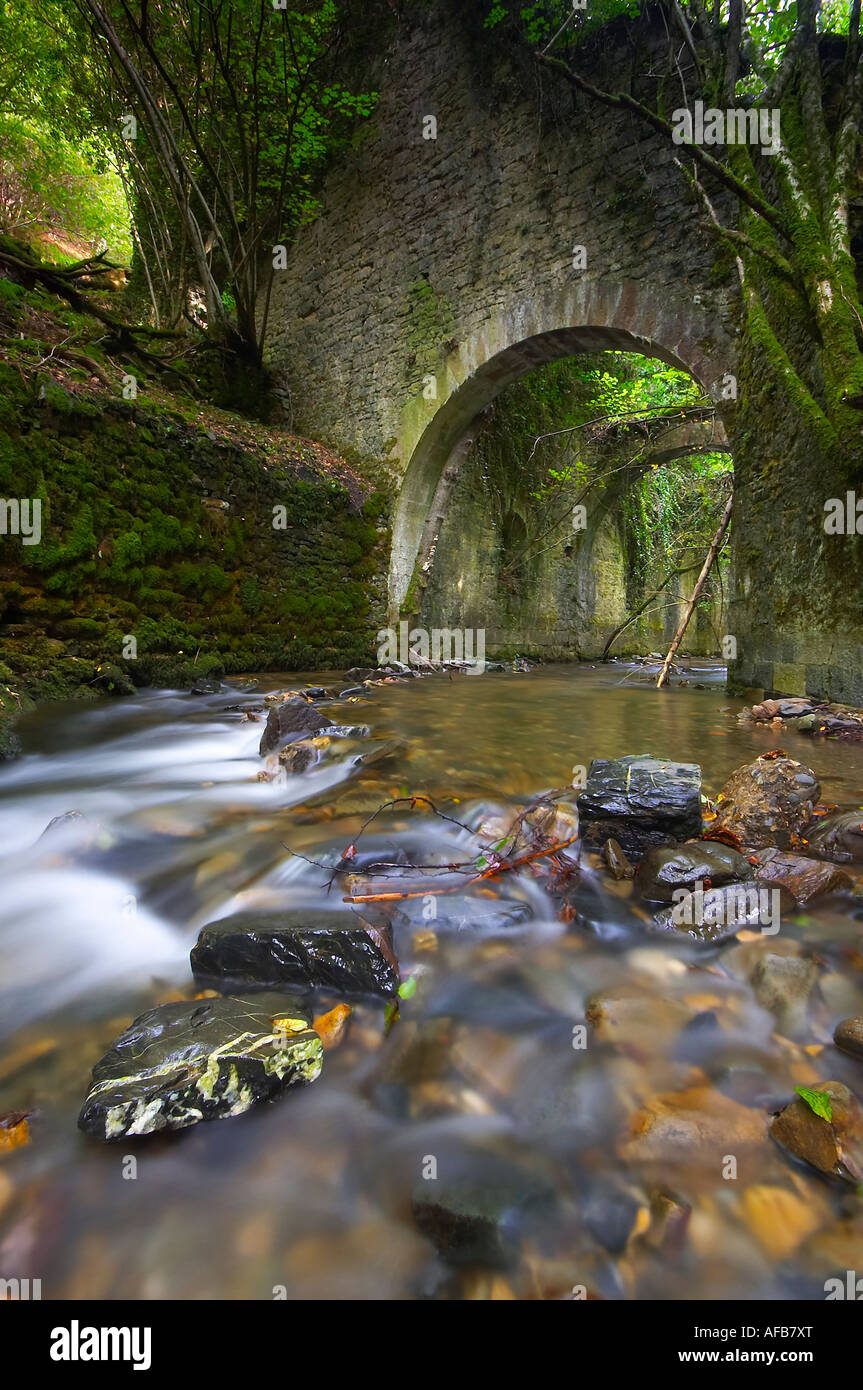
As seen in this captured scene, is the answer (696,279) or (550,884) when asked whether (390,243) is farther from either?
(550,884)

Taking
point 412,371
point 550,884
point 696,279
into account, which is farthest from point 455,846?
point 412,371

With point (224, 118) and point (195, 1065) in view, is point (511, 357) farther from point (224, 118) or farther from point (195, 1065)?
point (195, 1065)

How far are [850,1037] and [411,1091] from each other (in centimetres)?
92

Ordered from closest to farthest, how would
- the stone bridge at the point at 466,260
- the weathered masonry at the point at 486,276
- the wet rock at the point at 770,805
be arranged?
the wet rock at the point at 770,805 → the weathered masonry at the point at 486,276 → the stone bridge at the point at 466,260

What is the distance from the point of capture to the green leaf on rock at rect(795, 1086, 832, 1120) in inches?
39.6

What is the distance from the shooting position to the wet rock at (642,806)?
1.98 metres

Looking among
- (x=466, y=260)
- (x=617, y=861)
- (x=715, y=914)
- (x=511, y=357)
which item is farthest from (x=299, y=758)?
(x=466, y=260)

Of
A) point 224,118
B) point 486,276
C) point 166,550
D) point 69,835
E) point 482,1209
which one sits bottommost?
point 482,1209

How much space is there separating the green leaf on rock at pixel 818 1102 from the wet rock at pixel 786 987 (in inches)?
9.4

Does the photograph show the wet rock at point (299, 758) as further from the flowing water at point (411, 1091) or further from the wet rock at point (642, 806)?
the wet rock at point (642, 806)

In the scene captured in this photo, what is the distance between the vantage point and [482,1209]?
37.6 inches

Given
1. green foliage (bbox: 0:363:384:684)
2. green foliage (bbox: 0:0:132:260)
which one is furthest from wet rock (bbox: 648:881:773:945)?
green foliage (bbox: 0:0:132:260)

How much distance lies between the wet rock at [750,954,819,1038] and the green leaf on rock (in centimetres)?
24

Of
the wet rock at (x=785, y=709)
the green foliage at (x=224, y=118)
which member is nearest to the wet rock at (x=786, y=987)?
the wet rock at (x=785, y=709)
